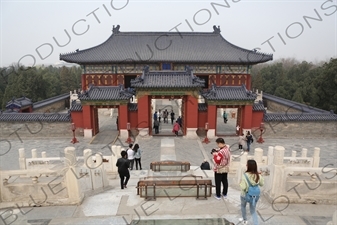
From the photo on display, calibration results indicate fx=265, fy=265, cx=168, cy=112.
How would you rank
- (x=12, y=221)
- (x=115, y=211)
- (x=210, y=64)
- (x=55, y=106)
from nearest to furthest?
(x=12, y=221) → (x=115, y=211) → (x=210, y=64) → (x=55, y=106)

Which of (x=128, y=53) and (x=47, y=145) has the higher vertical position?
(x=128, y=53)

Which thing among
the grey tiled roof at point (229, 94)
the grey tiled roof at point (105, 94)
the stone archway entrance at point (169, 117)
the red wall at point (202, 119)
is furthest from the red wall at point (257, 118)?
the grey tiled roof at point (105, 94)

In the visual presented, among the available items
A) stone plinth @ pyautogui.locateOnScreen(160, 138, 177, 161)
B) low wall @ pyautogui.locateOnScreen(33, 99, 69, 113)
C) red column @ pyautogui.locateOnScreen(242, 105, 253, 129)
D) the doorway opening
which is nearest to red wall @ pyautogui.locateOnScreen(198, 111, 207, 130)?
the doorway opening

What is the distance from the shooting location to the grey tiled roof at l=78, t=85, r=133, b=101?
1816 cm

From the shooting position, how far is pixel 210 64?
2667 cm

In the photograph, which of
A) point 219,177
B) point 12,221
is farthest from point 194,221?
point 12,221

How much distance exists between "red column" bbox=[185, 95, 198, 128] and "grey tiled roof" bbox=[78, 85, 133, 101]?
4.07m

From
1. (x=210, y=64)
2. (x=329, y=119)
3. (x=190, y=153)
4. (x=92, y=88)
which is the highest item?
(x=210, y=64)

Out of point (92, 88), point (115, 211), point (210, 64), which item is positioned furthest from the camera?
point (210, 64)

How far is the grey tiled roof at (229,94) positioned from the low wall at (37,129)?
34.2ft

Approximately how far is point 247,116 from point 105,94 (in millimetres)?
10097

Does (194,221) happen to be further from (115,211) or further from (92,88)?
(92,88)

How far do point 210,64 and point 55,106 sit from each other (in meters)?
18.4

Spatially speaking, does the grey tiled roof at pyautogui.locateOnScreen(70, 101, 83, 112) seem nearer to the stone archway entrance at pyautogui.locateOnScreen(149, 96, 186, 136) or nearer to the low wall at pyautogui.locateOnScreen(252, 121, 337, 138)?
the stone archway entrance at pyautogui.locateOnScreen(149, 96, 186, 136)
